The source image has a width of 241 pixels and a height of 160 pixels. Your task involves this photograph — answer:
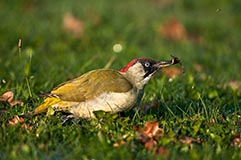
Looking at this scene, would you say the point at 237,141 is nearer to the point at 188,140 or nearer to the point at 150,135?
the point at 188,140

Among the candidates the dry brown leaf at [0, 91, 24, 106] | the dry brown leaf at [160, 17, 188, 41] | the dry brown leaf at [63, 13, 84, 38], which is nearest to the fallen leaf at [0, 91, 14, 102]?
the dry brown leaf at [0, 91, 24, 106]

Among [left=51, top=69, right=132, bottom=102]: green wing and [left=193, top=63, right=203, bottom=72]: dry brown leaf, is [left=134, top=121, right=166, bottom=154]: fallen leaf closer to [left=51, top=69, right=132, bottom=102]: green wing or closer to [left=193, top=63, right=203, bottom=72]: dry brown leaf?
[left=51, top=69, right=132, bottom=102]: green wing

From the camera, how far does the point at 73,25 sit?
1059 centimetres

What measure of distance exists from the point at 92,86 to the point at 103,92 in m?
0.12

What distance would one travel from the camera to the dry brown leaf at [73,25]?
10.5 meters

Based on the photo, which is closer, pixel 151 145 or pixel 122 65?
pixel 151 145

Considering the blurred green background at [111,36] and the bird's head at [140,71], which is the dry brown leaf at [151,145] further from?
the blurred green background at [111,36]

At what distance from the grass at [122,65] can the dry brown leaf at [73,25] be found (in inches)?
3.7

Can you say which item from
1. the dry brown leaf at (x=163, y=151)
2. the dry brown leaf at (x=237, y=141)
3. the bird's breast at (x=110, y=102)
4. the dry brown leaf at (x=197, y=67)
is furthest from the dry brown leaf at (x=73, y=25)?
the dry brown leaf at (x=163, y=151)

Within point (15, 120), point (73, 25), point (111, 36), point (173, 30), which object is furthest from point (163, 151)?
point (173, 30)

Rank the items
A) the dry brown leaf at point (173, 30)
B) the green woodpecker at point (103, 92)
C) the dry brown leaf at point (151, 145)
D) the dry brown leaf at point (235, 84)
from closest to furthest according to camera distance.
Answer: the dry brown leaf at point (151, 145)
the green woodpecker at point (103, 92)
the dry brown leaf at point (235, 84)
the dry brown leaf at point (173, 30)

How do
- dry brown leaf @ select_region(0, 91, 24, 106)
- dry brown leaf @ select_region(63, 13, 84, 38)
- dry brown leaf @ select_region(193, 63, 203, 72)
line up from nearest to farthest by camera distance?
dry brown leaf @ select_region(0, 91, 24, 106) < dry brown leaf @ select_region(193, 63, 203, 72) < dry brown leaf @ select_region(63, 13, 84, 38)

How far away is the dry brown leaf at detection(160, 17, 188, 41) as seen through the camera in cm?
1092

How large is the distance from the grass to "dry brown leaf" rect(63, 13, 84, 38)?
0.09 meters
